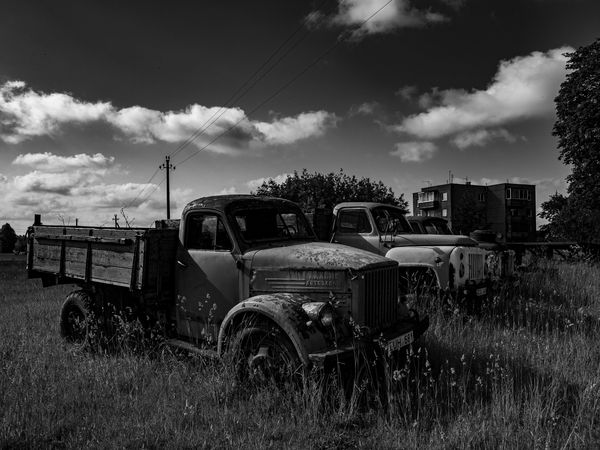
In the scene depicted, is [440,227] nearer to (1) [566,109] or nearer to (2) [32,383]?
(1) [566,109]

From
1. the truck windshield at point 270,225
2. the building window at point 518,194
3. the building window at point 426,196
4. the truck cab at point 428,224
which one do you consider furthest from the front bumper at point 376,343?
the building window at point 518,194

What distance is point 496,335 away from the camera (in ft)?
18.2

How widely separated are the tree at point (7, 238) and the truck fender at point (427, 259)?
105085mm

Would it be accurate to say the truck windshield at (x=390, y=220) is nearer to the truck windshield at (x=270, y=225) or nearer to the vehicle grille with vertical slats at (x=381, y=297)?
the truck windshield at (x=270, y=225)

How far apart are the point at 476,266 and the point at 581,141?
457 inches

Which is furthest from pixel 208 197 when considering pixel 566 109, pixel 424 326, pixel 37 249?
pixel 566 109

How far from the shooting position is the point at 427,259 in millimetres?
6871

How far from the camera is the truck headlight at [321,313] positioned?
3613 mm

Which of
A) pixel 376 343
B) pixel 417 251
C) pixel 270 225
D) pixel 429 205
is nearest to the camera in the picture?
pixel 376 343

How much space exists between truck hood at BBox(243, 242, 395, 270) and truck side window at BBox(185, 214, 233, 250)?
404 millimetres

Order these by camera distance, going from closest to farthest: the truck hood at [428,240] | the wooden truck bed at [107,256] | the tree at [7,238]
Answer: the wooden truck bed at [107,256] < the truck hood at [428,240] < the tree at [7,238]

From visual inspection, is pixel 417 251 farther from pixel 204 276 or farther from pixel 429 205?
pixel 429 205

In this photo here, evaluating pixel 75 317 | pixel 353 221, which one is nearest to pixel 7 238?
pixel 75 317

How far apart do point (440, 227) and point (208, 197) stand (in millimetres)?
8817
